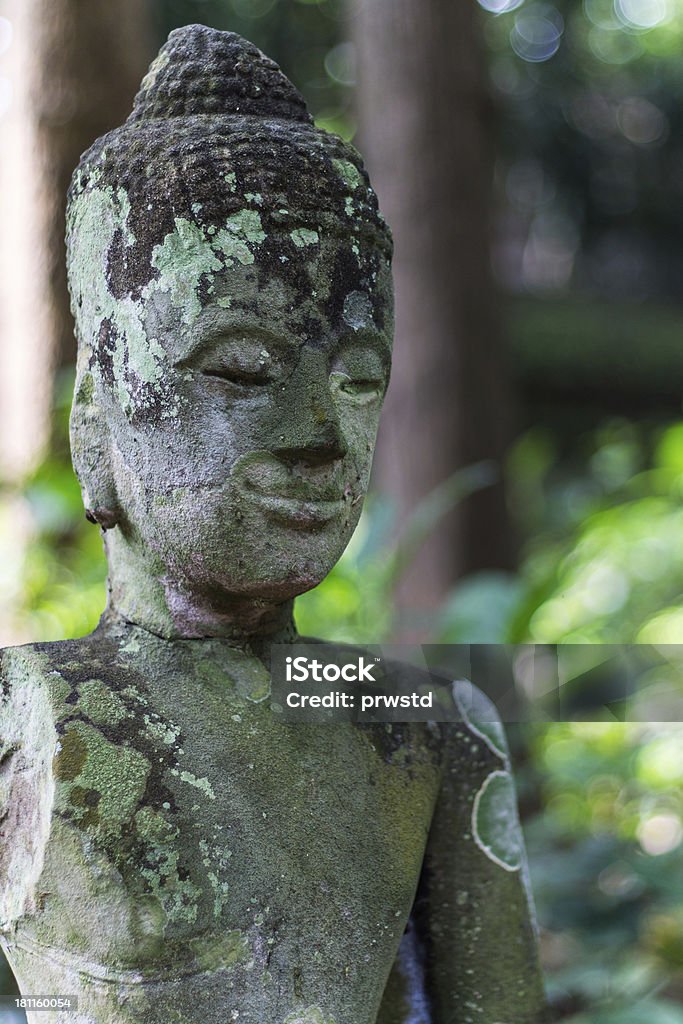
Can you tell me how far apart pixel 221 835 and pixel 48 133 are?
215 cm

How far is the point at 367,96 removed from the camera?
305 centimetres

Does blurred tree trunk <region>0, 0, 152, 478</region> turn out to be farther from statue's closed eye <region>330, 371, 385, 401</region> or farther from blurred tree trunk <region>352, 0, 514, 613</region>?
statue's closed eye <region>330, 371, 385, 401</region>

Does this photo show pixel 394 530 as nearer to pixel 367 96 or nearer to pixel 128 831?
pixel 367 96

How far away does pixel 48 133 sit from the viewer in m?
2.64

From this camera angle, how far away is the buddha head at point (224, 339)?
93 cm

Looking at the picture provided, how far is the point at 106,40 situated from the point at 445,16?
895 mm

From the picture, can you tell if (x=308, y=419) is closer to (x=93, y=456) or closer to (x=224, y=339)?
(x=224, y=339)

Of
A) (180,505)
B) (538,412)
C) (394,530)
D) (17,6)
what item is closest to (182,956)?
(180,505)

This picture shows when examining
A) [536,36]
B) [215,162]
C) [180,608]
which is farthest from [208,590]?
[536,36]

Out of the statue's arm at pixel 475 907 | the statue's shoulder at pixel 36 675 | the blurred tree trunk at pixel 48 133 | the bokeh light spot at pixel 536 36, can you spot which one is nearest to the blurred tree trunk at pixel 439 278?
the blurred tree trunk at pixel 48 133

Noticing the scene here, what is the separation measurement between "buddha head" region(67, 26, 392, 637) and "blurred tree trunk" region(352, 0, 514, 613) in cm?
186

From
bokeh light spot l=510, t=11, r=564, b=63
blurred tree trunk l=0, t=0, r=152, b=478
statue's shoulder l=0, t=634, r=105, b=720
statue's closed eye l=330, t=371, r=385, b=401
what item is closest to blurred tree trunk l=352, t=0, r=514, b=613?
blurred tree trunk l=0, t=0, r=152, b=478

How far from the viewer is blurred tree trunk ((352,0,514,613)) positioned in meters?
2.86

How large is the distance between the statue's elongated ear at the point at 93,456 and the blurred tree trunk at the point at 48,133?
1665mm
